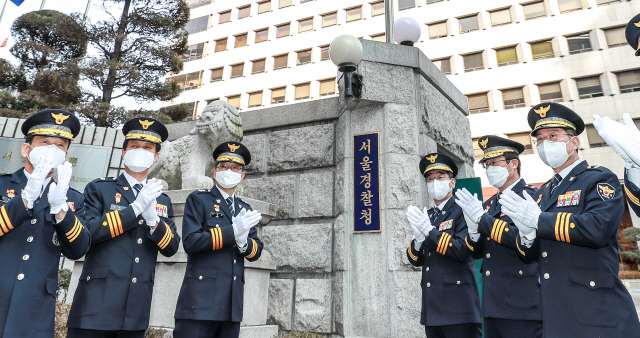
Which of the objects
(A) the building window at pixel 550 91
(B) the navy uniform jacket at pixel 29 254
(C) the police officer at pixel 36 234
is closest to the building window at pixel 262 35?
(A) the building window at pixel 550 91

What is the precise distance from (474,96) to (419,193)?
23.2 m

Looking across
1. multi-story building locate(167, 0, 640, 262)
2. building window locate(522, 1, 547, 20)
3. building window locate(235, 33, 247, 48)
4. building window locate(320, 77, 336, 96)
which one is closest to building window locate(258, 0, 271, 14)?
multi-story building locate(167, 0, 640, 262)

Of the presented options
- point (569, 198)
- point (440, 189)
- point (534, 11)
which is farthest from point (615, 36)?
point (569, 198)

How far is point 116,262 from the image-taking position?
3.05 m

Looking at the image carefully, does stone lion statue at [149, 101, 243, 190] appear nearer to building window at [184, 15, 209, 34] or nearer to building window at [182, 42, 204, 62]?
building window at [182, 42, 204, 62]

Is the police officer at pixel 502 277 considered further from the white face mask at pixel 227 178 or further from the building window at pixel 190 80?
the building window at pixel 190 80

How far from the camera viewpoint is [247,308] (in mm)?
5066

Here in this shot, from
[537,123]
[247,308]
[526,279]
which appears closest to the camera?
[537,123]

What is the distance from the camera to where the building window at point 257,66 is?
32.6 metres

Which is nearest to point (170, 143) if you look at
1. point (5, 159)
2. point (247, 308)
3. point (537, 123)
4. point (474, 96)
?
point (247, 308)

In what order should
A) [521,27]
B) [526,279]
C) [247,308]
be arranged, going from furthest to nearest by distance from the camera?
[521,27] < [247,308] < [526,279]

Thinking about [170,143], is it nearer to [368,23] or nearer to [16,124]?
[16,124]

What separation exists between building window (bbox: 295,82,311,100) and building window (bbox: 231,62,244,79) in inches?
206

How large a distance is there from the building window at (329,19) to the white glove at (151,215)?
3021 cm
